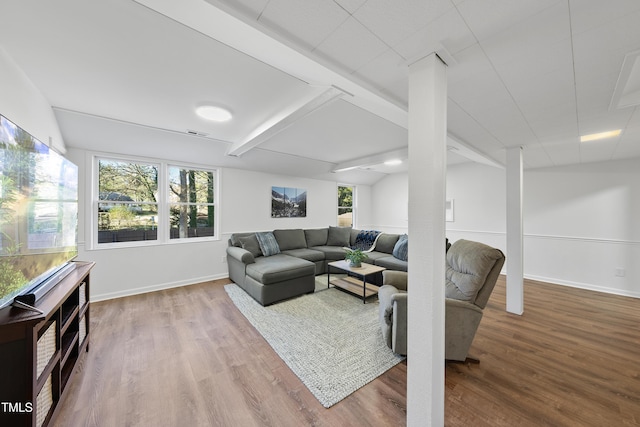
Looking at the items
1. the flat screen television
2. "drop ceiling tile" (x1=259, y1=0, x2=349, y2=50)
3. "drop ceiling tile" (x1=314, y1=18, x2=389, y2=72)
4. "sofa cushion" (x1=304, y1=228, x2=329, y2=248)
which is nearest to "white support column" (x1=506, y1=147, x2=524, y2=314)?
"drop ceiling tile" (x1=314, y1=18, x2=389, y2=72)

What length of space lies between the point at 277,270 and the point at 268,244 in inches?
49.6

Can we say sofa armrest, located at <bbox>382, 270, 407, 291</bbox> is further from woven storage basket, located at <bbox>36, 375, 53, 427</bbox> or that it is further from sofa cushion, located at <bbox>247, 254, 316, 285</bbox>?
woven storage basket, located at <bbox>36, 375, 53, 427</bbox>

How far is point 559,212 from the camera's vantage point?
4.32 meters

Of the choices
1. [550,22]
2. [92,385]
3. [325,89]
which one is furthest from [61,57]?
[550,22]

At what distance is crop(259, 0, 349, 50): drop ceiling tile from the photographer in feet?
3.35

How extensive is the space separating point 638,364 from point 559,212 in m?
3.08

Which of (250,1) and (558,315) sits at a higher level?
(250,1)

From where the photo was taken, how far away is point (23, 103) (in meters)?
1.83

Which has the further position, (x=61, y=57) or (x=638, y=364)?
(x=638, y=364)

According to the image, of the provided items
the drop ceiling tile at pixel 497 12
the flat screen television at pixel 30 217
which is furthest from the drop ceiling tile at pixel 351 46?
the flat screen television at pixel 30 217

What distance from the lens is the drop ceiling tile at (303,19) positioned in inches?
40.3

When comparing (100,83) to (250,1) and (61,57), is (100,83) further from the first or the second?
(250,1)

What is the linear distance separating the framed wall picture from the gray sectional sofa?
0.50m

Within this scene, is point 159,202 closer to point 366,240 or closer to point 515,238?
point 366,240
